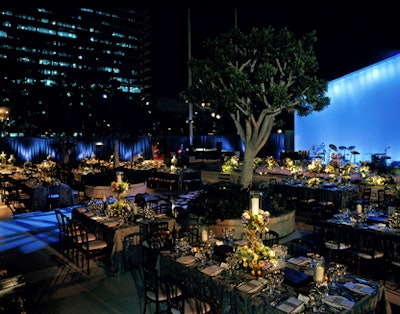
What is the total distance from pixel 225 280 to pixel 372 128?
1833 centimetres

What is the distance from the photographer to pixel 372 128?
19359mm

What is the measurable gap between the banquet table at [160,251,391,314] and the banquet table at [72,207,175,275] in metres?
2.09

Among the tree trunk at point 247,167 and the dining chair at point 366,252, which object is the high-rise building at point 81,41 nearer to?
the tree trunk at point 247,167

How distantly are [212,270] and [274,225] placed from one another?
12.4ft

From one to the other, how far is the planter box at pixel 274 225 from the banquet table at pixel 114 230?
104 cm

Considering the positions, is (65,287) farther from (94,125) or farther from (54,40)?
(54,40)

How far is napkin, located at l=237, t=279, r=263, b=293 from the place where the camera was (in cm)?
377

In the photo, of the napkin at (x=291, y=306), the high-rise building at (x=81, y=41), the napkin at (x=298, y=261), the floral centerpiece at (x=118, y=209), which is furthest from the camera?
the high-rise building at (x=81, y=41)

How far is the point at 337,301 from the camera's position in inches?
136

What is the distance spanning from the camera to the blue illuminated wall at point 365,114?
59.9ft

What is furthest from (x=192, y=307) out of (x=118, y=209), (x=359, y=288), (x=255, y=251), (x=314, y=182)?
(x=314, y=182)

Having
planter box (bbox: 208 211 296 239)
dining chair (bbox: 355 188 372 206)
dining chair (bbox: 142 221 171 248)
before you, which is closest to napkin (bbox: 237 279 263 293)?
dining chair (bbox: 142 221 171 248)

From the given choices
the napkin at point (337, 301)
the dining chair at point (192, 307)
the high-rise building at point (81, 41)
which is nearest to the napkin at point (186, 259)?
the dining chair at point (192, 307)

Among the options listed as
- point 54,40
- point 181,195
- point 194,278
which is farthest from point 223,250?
point 54,40
